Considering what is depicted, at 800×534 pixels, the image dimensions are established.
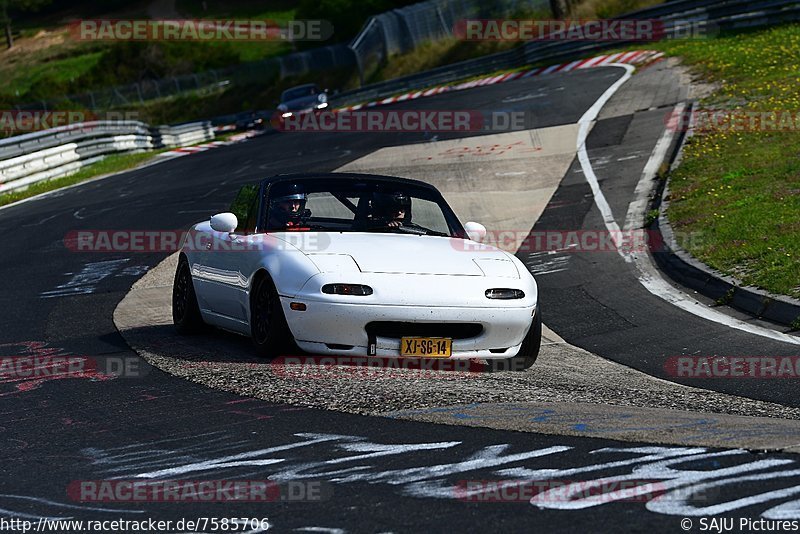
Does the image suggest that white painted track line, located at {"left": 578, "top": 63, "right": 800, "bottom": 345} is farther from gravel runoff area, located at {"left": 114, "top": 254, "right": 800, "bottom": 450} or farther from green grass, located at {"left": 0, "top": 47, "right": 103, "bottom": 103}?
green grass, located at {"left": 0, "top": 47, "right": 103, "bottom": 103}

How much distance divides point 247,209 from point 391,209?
1185 millimetres

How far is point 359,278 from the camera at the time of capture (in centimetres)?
823

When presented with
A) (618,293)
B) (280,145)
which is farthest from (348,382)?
(280,145)

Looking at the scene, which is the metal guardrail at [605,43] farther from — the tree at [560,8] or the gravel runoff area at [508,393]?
the gravel runoff area at [508,393]

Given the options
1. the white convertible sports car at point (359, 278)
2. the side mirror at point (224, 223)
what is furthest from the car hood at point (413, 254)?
the side mirror at point (224, 223)

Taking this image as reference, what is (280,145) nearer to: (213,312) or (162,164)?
(162,164)

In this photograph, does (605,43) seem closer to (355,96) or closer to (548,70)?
(548,70)

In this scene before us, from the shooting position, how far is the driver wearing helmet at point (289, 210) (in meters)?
9.54

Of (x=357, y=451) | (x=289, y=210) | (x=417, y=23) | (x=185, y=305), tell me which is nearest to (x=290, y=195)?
(x=289, y=210)

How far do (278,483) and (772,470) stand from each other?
6.61 ft

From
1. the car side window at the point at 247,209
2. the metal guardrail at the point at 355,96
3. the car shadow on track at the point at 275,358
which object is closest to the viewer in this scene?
the car shadow on track at the point at 275,358

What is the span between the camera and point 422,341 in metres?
8.21

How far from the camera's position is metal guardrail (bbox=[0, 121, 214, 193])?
93.1ft

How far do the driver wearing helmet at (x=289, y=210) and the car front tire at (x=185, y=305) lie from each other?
1047 millimetres
